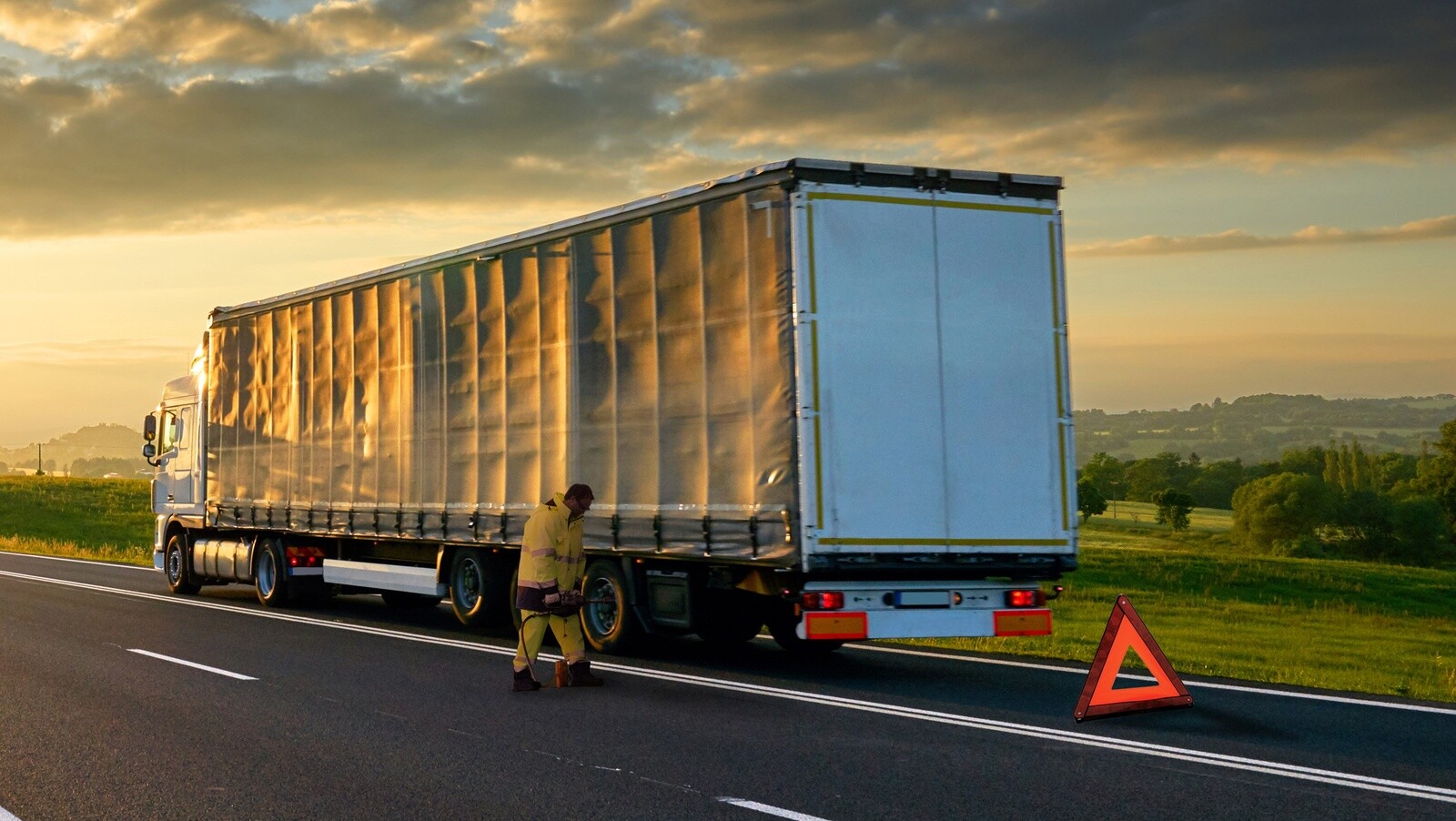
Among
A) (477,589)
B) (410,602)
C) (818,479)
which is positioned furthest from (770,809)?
(410,602)

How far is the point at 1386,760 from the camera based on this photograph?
8273 millimetres

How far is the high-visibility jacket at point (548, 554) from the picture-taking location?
11484 mm

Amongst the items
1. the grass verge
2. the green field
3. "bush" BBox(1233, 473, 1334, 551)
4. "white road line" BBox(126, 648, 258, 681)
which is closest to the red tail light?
the grass verge

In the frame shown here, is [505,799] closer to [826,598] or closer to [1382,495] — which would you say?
[826,598]

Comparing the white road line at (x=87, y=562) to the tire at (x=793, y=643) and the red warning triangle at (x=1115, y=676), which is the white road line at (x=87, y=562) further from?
the red warning triangle at (x=1115, y=676)

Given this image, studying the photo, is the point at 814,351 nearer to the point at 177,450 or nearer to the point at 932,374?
the point at 932,374

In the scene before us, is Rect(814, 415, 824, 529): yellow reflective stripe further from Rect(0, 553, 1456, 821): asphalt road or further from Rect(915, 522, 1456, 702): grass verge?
Rect(915, 522, 1456, 702): grass verge

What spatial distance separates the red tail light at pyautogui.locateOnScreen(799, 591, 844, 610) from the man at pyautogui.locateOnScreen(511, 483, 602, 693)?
5.65 ft

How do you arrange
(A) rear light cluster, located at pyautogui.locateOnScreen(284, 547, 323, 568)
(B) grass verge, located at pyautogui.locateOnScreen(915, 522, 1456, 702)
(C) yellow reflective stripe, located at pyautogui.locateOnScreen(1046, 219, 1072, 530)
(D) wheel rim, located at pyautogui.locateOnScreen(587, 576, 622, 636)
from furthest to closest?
(A) rear light cluster, located at pyautogui.locateOnScreen(284, 547, 323, 568) < (B) grass verge, located at pyautogui.locateOnScreen(915, 522, 1456, 702) < (D) wheel rim, located at pyautogui.locateOnScreen(587, 576, 622, 636) < (C) yellow reflective stripe, located at pyautogui.locateOnScreen(1046, 219, 1072, 530)

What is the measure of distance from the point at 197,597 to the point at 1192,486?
149001mm

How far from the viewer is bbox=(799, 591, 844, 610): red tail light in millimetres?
11352

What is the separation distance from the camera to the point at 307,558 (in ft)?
64.8

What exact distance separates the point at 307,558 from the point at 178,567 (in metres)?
4.26

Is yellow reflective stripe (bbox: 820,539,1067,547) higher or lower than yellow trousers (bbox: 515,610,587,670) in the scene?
higher
